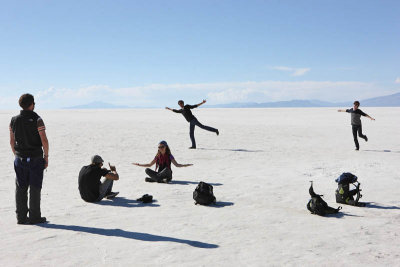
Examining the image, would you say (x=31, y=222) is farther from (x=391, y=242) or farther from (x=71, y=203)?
(x=391, y=242)

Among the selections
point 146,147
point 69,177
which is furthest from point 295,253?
point 146,147

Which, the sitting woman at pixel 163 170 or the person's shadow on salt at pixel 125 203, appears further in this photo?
the sitting woman at pixel 163 170

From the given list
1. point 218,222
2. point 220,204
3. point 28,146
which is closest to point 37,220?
point 28,146

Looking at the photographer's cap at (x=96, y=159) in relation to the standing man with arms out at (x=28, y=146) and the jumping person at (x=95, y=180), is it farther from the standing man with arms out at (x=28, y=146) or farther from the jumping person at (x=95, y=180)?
the standing man with arms out at (x=28, y=146)

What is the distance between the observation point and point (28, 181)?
6688 millimetres

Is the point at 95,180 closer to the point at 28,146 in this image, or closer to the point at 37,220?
the point at 37,220

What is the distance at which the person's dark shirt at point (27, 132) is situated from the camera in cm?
641

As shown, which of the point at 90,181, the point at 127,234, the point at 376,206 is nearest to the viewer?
the point at 127,234

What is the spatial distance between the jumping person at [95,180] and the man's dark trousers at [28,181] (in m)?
1.59

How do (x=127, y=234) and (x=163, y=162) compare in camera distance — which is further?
(x=163, y=162)

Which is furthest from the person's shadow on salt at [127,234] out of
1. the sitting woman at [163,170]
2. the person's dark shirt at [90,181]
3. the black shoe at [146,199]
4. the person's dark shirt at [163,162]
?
the person's dark shirt at [163,162]

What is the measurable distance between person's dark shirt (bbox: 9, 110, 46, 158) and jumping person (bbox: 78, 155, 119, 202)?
174cm

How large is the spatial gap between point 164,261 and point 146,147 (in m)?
14.9

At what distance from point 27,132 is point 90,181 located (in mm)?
2356
